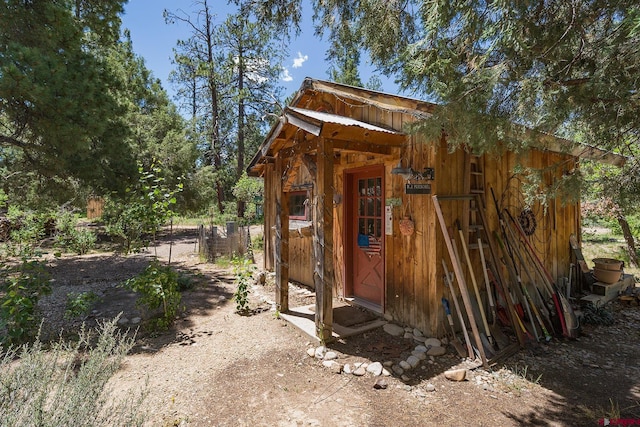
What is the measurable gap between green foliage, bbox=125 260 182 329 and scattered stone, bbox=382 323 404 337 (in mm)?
3061

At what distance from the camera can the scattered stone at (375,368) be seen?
3.31 m

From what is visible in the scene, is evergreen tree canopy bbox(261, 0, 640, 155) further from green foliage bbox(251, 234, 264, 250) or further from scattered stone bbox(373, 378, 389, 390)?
green foliage bbox(251, 234, 264, 250)

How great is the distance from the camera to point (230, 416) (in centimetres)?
268

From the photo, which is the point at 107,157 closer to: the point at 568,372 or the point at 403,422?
the point at 403,422

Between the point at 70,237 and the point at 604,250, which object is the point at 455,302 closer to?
the point at 604,250

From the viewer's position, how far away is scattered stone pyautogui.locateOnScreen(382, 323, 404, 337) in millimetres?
4160

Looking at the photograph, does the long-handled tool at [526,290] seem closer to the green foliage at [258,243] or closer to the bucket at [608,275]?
the bucket at [608,275]

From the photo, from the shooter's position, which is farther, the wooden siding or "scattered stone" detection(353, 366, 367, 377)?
the wooden siding

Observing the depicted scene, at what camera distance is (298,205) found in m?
7.08

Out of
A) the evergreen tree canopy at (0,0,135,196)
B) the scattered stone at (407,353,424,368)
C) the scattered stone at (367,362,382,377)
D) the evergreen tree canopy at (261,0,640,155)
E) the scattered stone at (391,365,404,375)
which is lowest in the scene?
the scattered stone at (391,365,404,375)

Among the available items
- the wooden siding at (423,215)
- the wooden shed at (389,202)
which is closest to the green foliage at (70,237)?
the wooden shed at (389,202)

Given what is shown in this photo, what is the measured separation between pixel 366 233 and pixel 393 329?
152 cm

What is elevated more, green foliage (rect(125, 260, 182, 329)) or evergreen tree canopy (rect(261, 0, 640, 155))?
evergreen tree canopy (rect(261, 0, 640, 155))

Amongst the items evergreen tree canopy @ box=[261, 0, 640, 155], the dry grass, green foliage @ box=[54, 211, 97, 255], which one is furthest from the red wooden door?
green foliage @ box=[54, 211, 97, 255]
